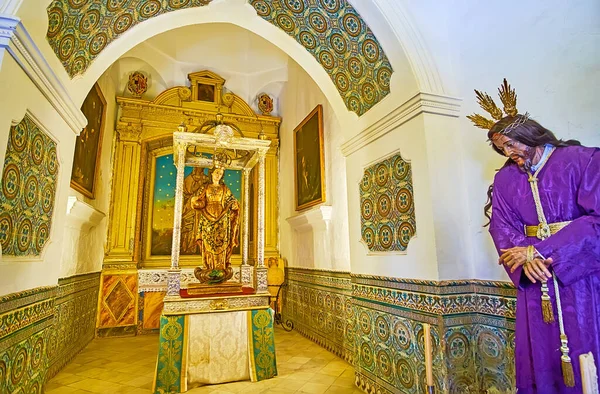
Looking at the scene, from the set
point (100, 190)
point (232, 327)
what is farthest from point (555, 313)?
point (100, 190)

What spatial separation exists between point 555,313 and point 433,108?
1786 millimetres

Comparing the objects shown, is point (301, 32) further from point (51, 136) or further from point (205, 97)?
point (205, 97)

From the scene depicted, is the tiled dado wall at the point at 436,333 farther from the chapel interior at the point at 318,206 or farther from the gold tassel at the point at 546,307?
the gold tassel at the point at 546,307

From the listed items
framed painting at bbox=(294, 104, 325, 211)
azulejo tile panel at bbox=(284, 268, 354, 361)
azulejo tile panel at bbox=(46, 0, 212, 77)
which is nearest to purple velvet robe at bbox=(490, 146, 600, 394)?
azulejo tile panel at bbox=(284, 268, 354, 361)

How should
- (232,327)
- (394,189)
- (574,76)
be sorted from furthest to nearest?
(232,327) < (394,189) < (574,76)

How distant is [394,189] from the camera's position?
313 cm

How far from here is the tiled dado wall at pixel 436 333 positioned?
2.44 metres

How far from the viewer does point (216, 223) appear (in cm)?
453

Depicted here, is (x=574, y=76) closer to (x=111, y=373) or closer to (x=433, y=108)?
(x=433, y=108)

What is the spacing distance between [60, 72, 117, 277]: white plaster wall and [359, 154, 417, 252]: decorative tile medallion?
3.81 metres

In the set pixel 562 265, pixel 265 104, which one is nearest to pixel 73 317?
pixel 562 265

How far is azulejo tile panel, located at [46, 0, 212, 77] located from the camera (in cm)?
240

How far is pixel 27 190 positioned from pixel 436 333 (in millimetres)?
3137

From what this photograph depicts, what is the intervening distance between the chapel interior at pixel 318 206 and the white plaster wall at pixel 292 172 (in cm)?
5
